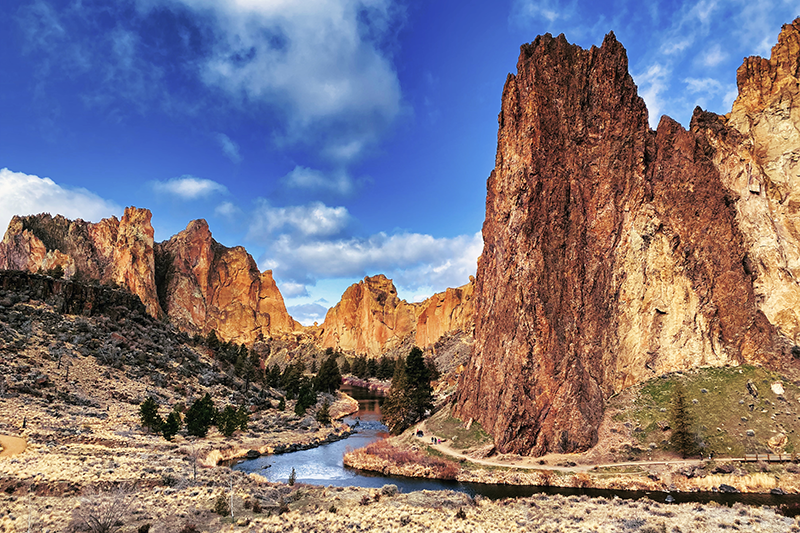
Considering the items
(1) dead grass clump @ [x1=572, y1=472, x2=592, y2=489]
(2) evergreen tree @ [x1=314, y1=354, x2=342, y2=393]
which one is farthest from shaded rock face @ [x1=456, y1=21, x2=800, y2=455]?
(2) evergreen tree @ [x1=314, y1=354, x2=342, y2=393]

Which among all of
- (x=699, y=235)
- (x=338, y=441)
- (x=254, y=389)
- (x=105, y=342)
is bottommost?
(x=338, y=441)

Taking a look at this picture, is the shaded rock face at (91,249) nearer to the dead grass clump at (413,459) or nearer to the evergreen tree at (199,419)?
the evergreen tree at (199,419)

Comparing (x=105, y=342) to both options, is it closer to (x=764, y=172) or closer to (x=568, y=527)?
(x=568, y=527)

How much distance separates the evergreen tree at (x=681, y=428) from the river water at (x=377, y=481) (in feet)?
17.5

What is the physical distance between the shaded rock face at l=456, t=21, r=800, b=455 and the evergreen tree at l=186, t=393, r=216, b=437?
32.8m

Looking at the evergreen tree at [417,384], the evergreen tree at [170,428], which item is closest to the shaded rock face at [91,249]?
the evergreen tree at [170,428]

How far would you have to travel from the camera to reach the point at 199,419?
52.6 meters

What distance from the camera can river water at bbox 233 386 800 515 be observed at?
34500 millimetres

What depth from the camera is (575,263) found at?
51.9 m

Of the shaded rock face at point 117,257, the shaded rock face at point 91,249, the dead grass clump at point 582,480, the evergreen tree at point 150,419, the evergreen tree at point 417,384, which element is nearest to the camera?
the dead grass clump at point 582,480

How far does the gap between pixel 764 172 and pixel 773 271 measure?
49.3 ft

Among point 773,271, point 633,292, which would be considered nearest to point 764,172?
point 773,271

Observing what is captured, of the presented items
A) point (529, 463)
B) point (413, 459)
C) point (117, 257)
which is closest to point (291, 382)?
point (413, 459)

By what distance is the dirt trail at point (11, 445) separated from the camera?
31953 mm
